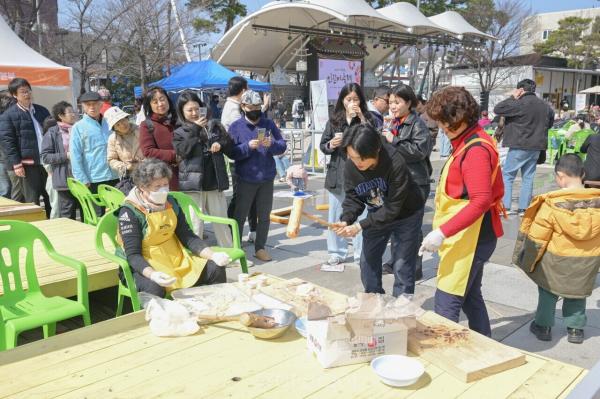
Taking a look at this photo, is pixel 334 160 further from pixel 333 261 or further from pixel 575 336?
pixel 575 336

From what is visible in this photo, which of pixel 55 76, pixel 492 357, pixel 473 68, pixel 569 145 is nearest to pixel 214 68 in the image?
pixel 55 76

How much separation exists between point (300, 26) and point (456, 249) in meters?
15.5

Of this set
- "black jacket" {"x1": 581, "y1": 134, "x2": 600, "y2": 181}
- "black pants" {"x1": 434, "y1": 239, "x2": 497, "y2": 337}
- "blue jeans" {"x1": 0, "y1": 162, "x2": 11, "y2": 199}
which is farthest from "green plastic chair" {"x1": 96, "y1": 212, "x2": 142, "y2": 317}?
"black jacket" {"x1": 581, "y1": 134, "x2": 600, "y2": 181}

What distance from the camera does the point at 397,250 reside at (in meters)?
3.38

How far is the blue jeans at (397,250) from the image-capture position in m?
3.28

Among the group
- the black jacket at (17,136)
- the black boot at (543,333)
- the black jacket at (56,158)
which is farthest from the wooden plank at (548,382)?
the black jacket at (17,136)

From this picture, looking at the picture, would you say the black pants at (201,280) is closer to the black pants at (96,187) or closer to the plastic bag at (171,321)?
the plastic bag at (171,321)

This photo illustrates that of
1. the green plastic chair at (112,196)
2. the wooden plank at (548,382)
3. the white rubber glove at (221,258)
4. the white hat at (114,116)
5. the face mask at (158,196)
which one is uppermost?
the white hat at (114,116)

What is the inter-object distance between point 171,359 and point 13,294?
1628 millimetres

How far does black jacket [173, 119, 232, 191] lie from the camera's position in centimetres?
459

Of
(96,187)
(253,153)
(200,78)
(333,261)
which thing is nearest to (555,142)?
(200,78)

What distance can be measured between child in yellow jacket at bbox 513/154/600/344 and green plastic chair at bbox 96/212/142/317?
2563mm

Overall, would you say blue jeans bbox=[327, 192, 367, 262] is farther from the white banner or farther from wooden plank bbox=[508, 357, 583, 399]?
the white banner

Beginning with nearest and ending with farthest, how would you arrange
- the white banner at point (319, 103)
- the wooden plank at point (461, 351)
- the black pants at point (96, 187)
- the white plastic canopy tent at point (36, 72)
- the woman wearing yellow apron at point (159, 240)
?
the wooden plank at point (461, 351) < the woman wearing yellow apron at point (159, 240) < the black pants at point (96, 187) < the white plastic canopy tent at point (36, 72) < the white banner at point (319, 103)
